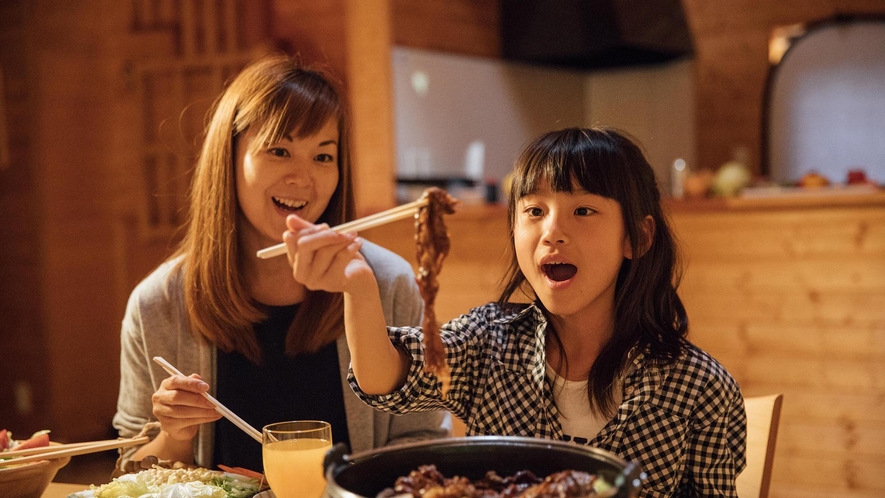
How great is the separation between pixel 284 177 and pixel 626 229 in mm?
625

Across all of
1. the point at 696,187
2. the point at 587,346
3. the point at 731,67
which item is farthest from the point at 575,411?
the point at 731,67

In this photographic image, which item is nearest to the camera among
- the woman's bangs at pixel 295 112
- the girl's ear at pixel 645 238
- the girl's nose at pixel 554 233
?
the girl's nose at pixel 554 233

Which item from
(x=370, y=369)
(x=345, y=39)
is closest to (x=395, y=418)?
(x=370, y=369)

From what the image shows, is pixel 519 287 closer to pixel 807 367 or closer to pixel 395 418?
pixel 395 418

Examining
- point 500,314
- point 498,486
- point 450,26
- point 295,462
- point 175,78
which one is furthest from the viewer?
point 450,26

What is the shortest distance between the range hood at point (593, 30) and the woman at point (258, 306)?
10.7 ft

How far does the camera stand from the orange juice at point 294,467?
1073mm

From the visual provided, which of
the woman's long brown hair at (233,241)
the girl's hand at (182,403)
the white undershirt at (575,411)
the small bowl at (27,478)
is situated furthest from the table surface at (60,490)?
the white undershirt at (575,411)

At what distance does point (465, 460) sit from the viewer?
0.90 metres

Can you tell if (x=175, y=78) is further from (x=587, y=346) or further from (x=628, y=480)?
(x=628, y=480)

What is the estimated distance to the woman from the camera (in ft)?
5.08

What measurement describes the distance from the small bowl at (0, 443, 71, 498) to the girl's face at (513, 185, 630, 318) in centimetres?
72

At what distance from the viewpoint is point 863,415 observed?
10.0 ft

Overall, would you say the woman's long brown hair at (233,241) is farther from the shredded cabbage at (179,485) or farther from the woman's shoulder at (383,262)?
the shredded cabbage at (179,485)
